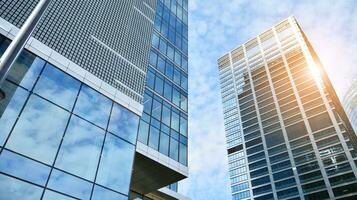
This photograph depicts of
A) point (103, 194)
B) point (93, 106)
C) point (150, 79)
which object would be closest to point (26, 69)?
point (93, 106)

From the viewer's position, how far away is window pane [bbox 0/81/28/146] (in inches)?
575

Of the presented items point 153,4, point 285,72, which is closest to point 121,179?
point 153,4

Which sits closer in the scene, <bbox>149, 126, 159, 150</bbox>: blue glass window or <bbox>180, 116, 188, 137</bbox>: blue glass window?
<bbox>149, 126, 159, 150</bbox>: blue glass window

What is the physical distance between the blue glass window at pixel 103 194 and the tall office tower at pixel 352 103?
179 m

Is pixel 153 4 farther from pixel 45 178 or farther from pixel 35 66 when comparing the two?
pixel 45 178

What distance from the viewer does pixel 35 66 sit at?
1803 cm

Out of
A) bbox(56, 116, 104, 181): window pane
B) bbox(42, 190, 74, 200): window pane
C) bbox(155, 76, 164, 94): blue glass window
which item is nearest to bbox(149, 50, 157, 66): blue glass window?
bbox(155, 76, 164, 94): blue glass window

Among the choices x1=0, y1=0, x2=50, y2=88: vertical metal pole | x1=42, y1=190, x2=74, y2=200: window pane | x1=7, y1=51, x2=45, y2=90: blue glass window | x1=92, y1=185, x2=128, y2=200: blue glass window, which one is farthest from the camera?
x1=92, y1=185, x2=128, y2=200: blue glass window

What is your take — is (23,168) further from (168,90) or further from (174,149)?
(168,90)

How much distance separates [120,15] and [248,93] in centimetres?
12270

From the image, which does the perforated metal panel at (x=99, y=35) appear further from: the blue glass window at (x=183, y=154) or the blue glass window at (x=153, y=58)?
the blue glass window at (x=183, y=154)

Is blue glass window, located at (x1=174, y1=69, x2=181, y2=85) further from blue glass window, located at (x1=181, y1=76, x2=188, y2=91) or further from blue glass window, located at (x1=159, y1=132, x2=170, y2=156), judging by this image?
blue glass window, located at (x1=159, y1=132, x2=170, y2=156)

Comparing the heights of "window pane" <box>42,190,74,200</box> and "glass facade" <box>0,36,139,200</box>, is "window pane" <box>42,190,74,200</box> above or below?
below

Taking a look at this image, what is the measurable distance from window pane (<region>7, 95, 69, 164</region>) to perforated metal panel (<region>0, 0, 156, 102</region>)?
477cm
